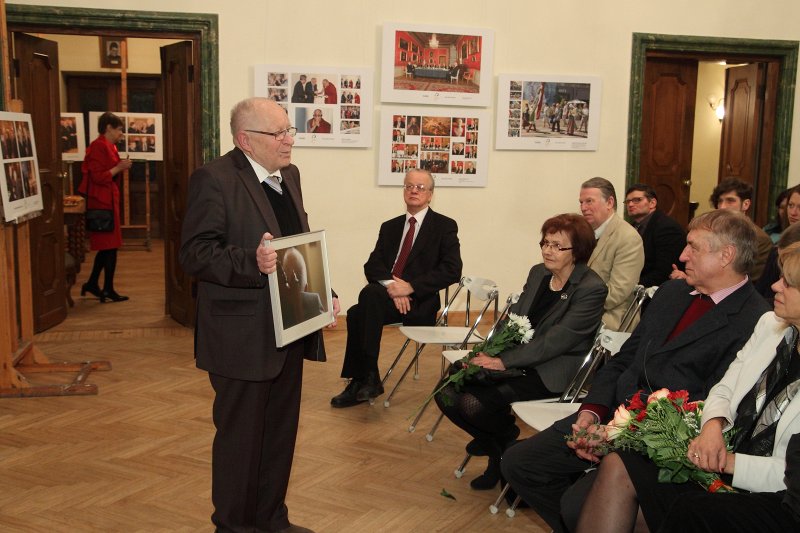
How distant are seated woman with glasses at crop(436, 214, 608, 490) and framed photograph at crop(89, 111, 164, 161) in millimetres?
10427

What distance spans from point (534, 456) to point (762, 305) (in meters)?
1.04

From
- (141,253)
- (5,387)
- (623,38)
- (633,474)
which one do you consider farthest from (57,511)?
(141,253)

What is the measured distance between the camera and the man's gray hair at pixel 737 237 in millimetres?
3223

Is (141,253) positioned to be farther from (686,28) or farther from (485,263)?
(686,28)

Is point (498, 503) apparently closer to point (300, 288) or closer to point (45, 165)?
point (300, 288)

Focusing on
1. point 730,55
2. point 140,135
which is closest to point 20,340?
point 730,55

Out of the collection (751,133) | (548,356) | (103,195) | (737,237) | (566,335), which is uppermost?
(751,133)

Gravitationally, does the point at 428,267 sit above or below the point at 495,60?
below

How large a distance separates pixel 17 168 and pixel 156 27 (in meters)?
2.20

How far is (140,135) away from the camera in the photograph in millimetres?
13531

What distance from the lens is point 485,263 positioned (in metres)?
8.27

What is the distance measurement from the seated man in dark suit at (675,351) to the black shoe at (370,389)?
226cm

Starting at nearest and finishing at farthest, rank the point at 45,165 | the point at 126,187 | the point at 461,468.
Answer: the point at 461,468
the point at 45,165
the point at 126,187

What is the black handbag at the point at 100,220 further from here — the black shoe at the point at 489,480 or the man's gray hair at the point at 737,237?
the man's gray hair at the point at 737,237
